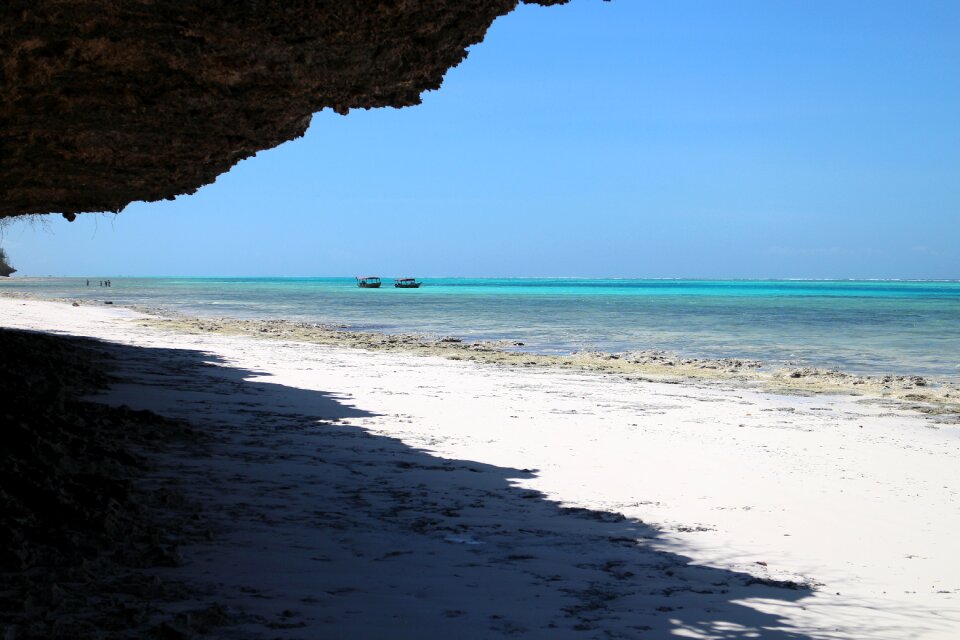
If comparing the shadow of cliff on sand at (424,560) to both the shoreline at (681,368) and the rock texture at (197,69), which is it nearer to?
the rock texture at (197,69)

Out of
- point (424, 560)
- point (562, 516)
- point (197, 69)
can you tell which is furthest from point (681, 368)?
point (197, 69)


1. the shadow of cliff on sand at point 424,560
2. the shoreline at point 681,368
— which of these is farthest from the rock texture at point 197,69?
the shoreline at point 681,368

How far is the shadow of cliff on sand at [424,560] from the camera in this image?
3840 mm

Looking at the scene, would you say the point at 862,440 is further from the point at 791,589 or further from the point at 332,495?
the point at 332,495

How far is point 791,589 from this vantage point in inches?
179

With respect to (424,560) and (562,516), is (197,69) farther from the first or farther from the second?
(562,516)

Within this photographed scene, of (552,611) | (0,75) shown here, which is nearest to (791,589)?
(552,611)

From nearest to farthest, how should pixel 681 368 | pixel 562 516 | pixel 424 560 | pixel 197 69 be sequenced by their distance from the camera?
pixel 197 69, pixel 424 560, pixel 562 516, pixel 681 368

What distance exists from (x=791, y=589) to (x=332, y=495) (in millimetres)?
3302

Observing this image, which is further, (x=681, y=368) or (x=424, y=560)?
(x=681, y=368)

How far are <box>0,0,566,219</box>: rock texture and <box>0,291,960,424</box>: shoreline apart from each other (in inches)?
411

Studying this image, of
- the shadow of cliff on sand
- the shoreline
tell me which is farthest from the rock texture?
the shoreline

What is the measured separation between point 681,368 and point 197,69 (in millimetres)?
15952

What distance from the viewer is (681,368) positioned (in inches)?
744
